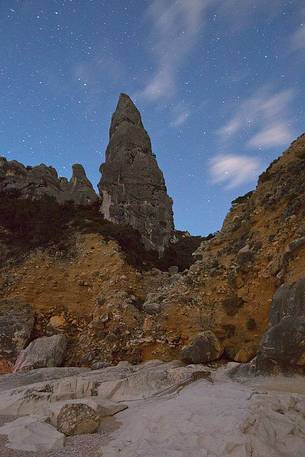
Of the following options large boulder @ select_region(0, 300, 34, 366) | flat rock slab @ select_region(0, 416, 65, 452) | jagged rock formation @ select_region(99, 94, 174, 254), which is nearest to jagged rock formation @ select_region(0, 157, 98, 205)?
jagged rock formation @ select_region(99, 94, 174, 254)

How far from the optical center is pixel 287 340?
10.1 metres

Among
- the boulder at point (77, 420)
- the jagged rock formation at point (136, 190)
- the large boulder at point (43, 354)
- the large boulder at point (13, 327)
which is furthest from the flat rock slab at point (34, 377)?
the jagged rock formation at point (136, 190)

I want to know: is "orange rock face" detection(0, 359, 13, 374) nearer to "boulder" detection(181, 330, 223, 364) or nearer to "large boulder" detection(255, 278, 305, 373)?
"boulder" detection(181, 330, 223, 364)

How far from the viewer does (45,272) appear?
85.6 ft

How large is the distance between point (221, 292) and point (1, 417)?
10.7 meters

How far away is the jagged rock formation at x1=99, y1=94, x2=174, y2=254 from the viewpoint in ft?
114

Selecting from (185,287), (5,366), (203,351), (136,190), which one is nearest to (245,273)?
(185,287)

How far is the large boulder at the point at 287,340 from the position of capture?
981 centimetres

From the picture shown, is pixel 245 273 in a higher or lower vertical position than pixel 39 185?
lower

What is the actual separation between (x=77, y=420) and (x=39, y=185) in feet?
114

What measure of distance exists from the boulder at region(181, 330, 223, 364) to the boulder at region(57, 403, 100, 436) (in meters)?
6.03

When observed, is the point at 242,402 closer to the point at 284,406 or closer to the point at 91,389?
the point at 284,406

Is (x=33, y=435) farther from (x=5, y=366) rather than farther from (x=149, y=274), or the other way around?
(x=149, y=274)

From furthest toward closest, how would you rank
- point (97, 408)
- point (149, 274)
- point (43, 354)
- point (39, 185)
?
point (39, 185)
point (149, 274)
point (43, 354)
point (97, 408)
